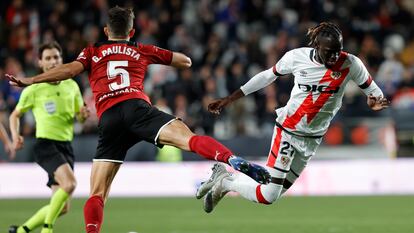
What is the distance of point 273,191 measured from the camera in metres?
9.07

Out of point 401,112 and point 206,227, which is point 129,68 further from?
point 401,112

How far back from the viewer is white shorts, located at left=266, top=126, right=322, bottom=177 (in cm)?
909

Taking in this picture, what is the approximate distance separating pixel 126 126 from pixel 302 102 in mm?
1909

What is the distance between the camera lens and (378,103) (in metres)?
8.43

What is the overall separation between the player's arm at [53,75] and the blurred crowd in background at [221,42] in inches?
383

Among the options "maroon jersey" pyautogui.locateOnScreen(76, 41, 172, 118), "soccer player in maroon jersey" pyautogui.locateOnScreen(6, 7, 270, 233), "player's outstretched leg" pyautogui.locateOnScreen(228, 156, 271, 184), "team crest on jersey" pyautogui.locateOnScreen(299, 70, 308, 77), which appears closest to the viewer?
"player's outstretched leg" pyautogui.locateOnScreen(228, 156, 271, 184)

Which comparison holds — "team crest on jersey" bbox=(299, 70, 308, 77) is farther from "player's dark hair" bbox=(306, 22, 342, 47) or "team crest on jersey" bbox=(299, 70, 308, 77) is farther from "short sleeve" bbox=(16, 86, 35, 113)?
"short sleeve" bbox=(16, 86, 35, 113)

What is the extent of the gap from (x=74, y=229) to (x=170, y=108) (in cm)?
727

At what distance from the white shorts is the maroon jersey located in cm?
167

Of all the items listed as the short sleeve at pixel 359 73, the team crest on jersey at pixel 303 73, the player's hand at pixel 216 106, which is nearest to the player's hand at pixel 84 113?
the player's hand at pixel 216 106

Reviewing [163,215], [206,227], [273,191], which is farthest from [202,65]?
[273,191]

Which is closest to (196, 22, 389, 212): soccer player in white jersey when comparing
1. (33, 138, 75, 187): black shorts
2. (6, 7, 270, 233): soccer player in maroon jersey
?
(6, 7, 270, 233): soccer player in maroon jersey

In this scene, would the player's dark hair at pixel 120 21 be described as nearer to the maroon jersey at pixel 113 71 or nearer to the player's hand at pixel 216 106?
the maroon jersey at pixel 113 71

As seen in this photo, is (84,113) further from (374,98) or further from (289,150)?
(374,98)
